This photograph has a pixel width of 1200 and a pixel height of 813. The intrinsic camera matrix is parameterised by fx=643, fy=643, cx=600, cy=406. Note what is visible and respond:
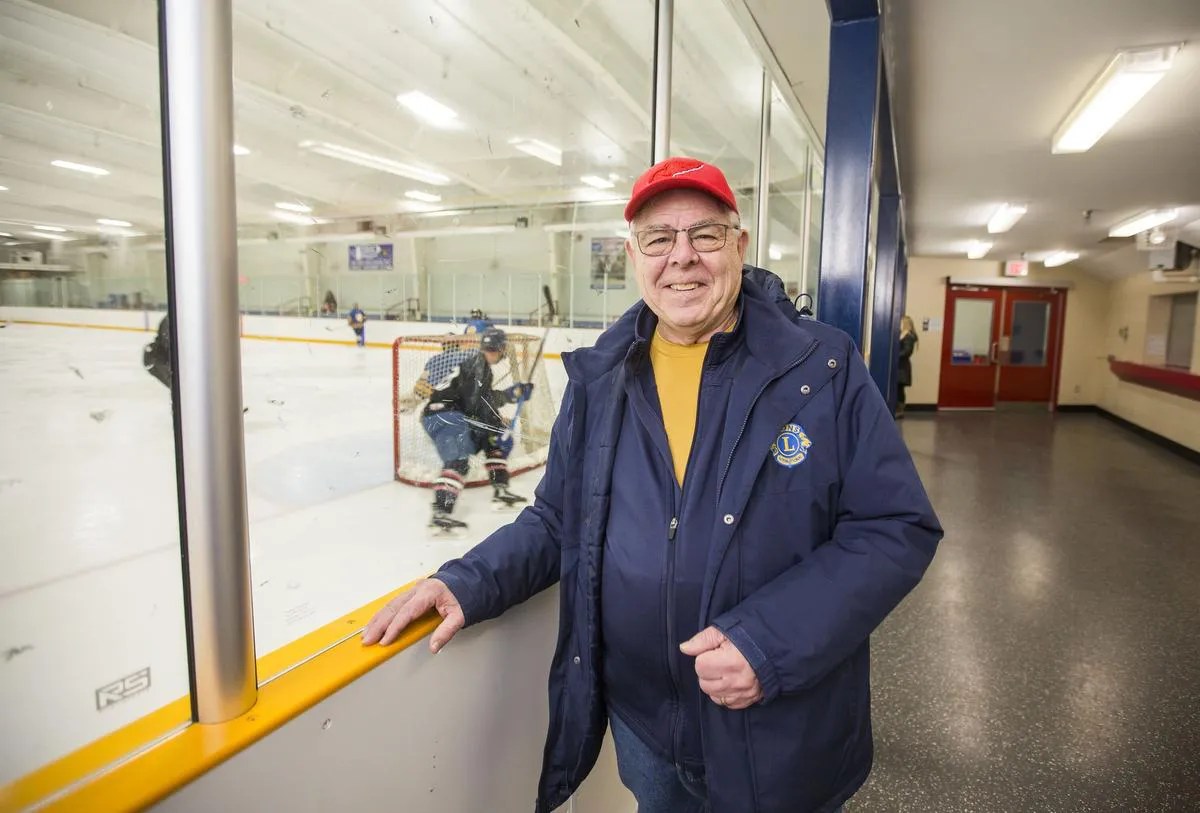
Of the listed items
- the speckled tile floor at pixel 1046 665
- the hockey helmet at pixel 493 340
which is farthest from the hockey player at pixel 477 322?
the speckled tile floor at pixel 1046 665

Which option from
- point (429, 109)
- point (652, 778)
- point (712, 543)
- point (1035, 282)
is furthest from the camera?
point (1035, 282)

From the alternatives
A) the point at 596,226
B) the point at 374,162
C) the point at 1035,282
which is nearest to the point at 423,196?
the point at 374,162

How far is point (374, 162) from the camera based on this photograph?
1633 mm

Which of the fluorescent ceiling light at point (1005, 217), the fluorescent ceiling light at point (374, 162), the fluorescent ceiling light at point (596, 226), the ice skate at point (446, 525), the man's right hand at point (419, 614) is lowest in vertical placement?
the ice skate at point (446, 525)

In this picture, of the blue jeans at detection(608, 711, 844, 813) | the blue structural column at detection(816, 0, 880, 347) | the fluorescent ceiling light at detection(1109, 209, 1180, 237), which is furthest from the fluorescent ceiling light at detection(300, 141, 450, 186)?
the fluorescent ceiling light at detection(1109, 209, 1180, 237)

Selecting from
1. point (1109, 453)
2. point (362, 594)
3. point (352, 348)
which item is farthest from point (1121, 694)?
point (1109, 453)

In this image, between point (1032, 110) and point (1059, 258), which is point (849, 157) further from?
point (1059, 258)

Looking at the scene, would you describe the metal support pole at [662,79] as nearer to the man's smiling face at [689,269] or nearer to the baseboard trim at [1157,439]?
the man's smiling face at [689,269]

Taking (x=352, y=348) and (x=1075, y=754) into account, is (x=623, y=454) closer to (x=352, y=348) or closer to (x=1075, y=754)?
(x=352, y=348)

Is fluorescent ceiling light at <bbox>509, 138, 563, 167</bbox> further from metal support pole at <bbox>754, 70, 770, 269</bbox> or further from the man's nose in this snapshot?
metal support pole at <bbox>754, 70, 770, 269</bbox>

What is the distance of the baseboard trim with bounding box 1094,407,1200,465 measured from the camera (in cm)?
765

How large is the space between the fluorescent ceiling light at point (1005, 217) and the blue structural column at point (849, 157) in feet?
17.2

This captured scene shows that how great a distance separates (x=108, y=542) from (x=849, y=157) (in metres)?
2.86

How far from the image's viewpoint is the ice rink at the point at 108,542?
0.78 m
